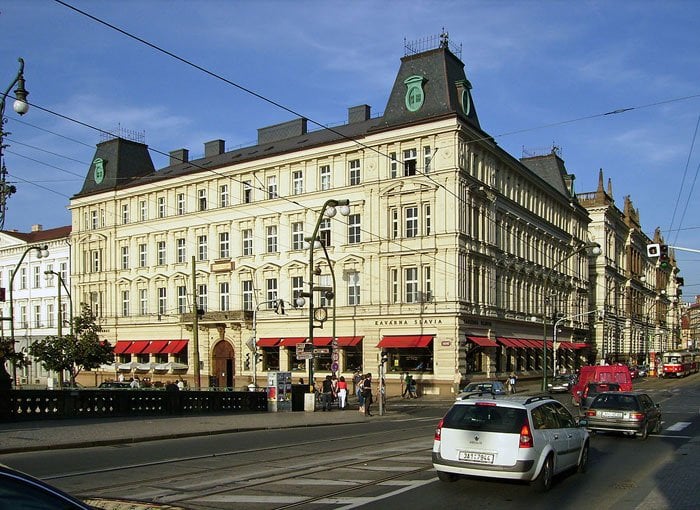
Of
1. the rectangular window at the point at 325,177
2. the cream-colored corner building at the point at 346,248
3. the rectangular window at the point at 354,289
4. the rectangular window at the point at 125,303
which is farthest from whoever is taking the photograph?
the rectangular window at the point at 125,303

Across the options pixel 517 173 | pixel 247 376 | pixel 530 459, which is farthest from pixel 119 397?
pixel 517 173

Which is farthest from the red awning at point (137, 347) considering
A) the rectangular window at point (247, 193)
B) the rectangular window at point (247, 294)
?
the rectangular window at point (247, 193)

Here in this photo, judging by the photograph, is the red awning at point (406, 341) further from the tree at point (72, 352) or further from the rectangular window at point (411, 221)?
the tree at point (72, 352)

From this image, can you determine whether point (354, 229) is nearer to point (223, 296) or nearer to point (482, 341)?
point (482, 341)

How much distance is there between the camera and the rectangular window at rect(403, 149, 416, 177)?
51.8 m

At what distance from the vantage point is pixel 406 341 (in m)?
50.4

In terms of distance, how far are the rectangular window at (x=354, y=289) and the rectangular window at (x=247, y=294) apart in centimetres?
981

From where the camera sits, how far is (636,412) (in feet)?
67.7

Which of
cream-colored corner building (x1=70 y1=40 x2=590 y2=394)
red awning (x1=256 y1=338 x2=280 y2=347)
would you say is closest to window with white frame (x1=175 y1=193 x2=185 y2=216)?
cream-colored corner building (x1=70 y1=40 x2=590 y2=394)

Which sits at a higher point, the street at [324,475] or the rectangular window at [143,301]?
the rectangular window at [143,301]

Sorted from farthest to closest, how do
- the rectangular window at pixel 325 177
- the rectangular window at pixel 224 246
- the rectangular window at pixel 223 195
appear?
the rectangular window at pixel 223 195
the rectangular window at pixel 224 246
the rectangular window at pixel 325 177

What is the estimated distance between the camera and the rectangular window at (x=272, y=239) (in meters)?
59.7

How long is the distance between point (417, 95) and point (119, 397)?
3268 cm

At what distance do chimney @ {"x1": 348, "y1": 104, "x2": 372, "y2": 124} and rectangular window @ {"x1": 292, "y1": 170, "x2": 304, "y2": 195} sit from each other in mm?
6622
